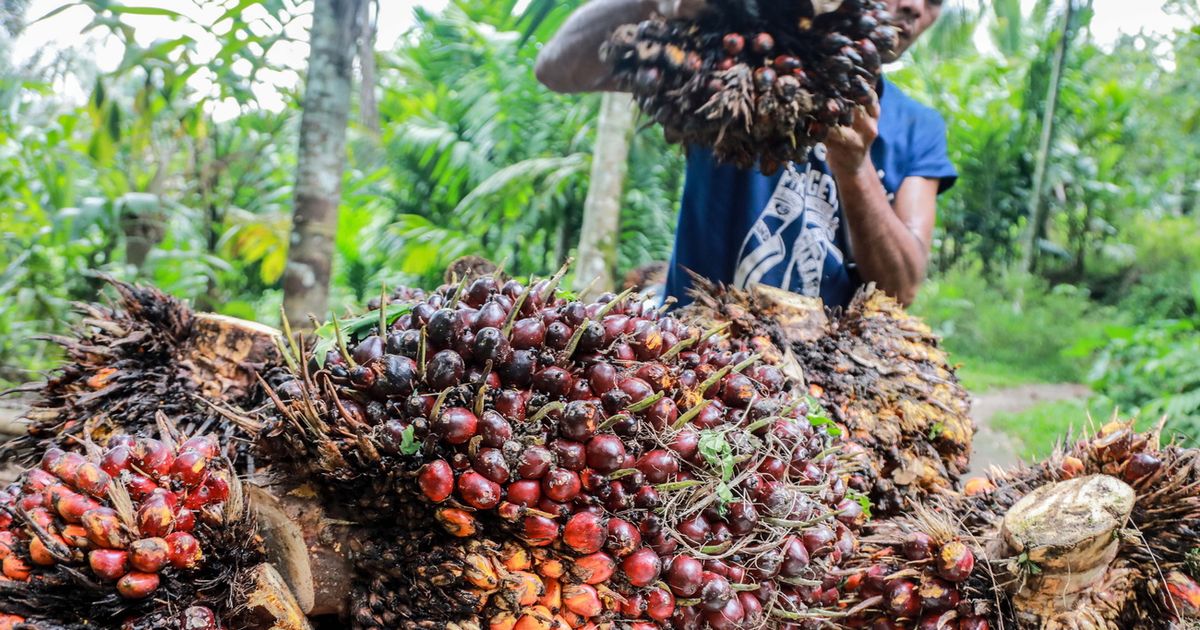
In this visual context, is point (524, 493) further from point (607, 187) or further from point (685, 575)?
point (607, 187)

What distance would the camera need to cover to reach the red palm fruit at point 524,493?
81 cm

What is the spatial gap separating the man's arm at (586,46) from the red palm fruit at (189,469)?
1226mm

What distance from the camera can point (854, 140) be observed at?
1.52 metres

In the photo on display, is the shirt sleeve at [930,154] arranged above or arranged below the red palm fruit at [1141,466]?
above

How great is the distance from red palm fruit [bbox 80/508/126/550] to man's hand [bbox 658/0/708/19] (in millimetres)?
1245

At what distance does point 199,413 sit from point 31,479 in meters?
0.48

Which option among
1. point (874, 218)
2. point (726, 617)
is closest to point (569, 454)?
point (726, 617)

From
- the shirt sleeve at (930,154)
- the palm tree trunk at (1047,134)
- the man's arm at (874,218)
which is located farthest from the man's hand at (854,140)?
the palm tree trunk at (1047,134)

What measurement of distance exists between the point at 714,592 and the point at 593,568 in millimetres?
151

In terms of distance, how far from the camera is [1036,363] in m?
10.7

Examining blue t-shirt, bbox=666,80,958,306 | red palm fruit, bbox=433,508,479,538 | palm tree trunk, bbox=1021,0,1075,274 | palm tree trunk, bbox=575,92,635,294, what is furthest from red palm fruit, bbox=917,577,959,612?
palm tree trunk, bbox=1021,0,1075,274

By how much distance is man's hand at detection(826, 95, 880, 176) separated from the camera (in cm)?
147

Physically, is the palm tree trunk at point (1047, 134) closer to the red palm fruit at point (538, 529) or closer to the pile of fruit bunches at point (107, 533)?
the red palm fruit at point (538, 529)

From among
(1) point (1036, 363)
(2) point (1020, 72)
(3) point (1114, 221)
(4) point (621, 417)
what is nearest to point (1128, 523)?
(4) point (621, 417)
